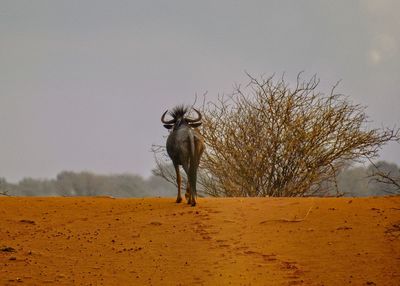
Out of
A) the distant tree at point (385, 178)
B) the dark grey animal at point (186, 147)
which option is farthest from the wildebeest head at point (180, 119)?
the distant tree at point (385, 178)

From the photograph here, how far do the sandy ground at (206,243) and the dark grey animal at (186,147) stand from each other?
Answer: 45 cm

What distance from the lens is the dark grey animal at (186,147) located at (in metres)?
12.1

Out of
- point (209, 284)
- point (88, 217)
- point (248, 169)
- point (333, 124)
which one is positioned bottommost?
point (209, 284)

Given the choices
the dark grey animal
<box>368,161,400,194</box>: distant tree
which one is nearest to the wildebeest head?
the dark grey animal

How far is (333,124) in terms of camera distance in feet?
60.1

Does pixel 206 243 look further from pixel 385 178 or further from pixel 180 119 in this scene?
pixel 385 178

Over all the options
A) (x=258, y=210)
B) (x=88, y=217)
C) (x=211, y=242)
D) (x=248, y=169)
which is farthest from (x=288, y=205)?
(x=248, y=169)

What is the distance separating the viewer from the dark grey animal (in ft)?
39.8

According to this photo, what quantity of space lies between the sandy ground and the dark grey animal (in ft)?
1.48

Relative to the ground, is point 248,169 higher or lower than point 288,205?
higher

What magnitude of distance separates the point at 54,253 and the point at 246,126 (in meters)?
9.97

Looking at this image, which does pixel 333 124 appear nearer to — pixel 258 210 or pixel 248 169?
pixel 248 169

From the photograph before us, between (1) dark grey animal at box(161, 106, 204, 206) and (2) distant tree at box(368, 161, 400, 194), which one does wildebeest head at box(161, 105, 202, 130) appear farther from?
(2) distant tree at box(368, 161, 400, 194)

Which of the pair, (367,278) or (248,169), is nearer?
(367,278)
